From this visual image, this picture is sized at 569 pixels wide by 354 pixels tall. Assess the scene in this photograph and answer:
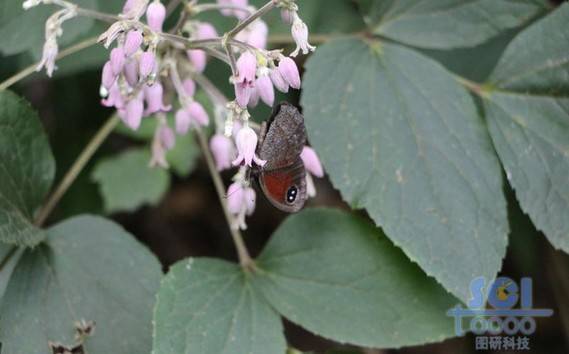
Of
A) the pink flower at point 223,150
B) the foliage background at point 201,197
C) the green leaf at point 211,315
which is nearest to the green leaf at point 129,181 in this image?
the foliage background at point 201,197

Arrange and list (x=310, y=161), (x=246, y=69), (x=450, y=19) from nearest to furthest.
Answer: (x=246, y=69), (x=310, y=161), (x=450, y=19)

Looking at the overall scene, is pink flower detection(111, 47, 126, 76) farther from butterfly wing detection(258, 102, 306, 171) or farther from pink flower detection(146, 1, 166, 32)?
butterfly wing detection(258, 102, 306, 171)

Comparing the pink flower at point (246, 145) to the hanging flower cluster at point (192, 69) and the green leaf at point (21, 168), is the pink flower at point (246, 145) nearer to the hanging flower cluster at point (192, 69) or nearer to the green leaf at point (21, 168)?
the hanging flower cluster at point (192, 69)

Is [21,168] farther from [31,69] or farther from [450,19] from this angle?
[450,19]

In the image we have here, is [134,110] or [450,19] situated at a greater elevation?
[450,19]

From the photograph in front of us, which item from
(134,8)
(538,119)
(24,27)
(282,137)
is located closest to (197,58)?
(134,8)

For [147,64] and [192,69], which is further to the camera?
[192,69]

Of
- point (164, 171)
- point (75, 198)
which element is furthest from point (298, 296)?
point (75, 198)
